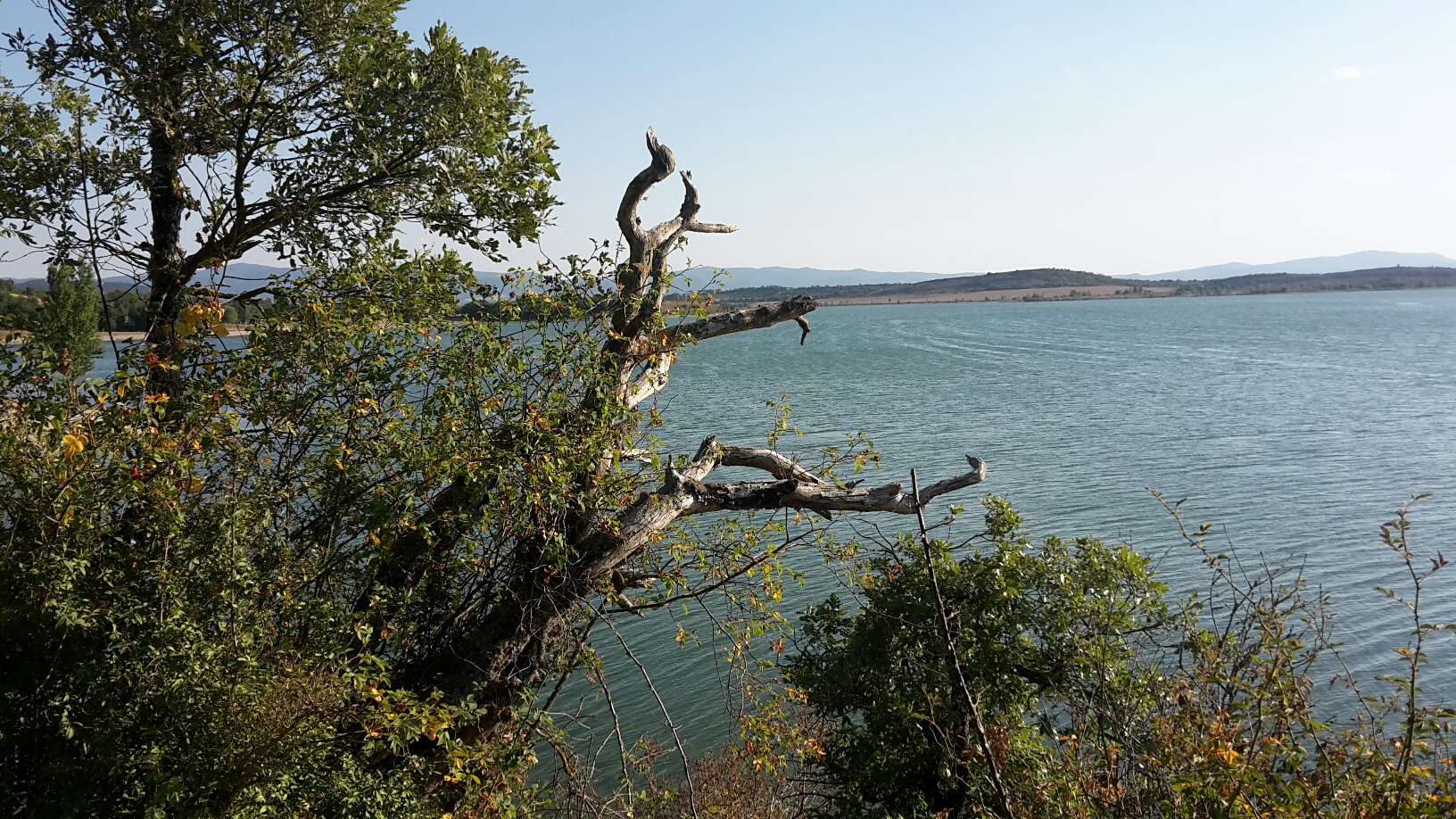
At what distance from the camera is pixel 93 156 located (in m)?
6.26

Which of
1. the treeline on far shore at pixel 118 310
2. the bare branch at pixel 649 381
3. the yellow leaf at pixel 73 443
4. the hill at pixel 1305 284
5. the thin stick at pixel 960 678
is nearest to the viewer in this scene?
the thin stick at pixel 960 678

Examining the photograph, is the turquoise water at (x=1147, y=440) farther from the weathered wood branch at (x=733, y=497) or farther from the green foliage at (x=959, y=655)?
the green foliage at (x=959, y=655)

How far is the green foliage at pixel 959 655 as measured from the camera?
6922mm

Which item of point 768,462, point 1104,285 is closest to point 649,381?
point 768,462

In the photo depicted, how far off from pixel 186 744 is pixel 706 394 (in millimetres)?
28708

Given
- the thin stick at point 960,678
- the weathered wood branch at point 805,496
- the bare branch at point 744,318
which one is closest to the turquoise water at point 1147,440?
the bare branch at point 744,318

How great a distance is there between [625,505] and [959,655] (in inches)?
107

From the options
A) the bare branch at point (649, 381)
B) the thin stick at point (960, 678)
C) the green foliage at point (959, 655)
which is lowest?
the green foliage at point (959, 655)

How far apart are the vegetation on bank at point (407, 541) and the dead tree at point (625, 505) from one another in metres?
0.03

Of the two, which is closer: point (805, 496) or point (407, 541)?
point (407, 541)

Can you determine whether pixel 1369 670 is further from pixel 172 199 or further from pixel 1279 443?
pixel 1279 443

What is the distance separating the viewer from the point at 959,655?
6926 millimetres

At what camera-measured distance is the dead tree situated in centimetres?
623

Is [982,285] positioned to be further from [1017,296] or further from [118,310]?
[118,310]
